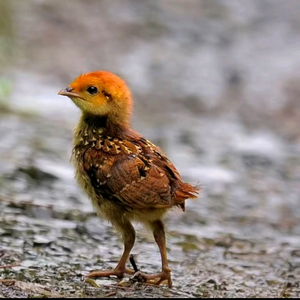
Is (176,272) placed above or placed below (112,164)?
below

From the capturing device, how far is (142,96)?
45.7 ft

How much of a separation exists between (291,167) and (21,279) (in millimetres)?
6155

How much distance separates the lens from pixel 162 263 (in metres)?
5.46

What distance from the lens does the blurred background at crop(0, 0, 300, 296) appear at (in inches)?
338

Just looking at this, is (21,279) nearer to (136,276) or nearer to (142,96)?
(136,276)

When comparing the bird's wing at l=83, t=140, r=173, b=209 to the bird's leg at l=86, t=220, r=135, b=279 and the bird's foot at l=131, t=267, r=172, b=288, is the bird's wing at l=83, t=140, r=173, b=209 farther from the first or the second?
the bird's foot at l=131, t=267, r=172, b=288

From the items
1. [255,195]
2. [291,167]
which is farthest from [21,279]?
[291,167]

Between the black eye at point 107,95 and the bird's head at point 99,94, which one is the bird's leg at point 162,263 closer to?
the bird's head at point 99,94

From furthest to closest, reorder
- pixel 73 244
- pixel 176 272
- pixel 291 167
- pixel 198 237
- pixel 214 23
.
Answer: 1. pixel 214 23
2. pixel 291 167
3. pixel 198 237
4. pixel 73 244
5. pixel 176 272

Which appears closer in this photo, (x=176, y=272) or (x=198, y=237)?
(x=176, y=272)

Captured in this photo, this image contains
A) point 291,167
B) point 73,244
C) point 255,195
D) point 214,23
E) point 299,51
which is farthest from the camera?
point 214,23

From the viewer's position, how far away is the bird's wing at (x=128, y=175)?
5.21 m

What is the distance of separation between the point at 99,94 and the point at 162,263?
120 centimetres

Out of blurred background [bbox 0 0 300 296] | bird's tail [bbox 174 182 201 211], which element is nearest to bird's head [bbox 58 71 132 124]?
bird's tail [bbox 174 182 201 211]
